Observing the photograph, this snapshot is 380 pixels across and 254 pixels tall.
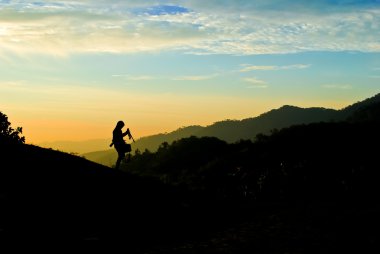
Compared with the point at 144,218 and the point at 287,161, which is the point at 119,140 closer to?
the point at 144,218

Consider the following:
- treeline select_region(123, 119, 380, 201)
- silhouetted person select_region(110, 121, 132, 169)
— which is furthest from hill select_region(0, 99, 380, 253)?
treeline select_region(123, 119, 380, 201)

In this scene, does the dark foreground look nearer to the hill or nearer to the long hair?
the hill

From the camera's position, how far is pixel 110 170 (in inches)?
882

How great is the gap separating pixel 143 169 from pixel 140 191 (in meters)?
153

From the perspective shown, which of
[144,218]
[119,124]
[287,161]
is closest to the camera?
[144,218]

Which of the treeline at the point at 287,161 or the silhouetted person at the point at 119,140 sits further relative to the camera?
the treeline at the point at 287,161

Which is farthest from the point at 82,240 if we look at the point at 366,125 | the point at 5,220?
the point at 366,125

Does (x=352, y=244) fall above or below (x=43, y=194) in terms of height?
below

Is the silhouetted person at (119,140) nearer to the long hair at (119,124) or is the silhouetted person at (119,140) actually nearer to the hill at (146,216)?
the long hair at (119,124)

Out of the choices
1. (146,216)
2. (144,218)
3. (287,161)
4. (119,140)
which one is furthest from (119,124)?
(287,161)

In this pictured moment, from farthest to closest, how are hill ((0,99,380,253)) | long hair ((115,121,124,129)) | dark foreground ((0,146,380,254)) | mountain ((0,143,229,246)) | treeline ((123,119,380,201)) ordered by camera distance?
treeline ((123,119,380,201)), long hair ((115,121,124,129)), mountain ((0,143,229,246)), hill ((0,99,380,253)), dark foreground ((0,146,380,254))

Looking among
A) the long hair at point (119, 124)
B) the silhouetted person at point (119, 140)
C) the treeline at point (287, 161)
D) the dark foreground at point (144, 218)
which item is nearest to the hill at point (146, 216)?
the dark foreground at point (144, 218)

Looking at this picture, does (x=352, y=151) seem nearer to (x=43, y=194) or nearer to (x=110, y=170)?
(x=110, y=170)

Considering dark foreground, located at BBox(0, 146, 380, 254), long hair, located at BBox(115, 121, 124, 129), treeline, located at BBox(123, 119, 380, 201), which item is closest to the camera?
dark foreground, located at BBox(0, 146, 380, 254)
